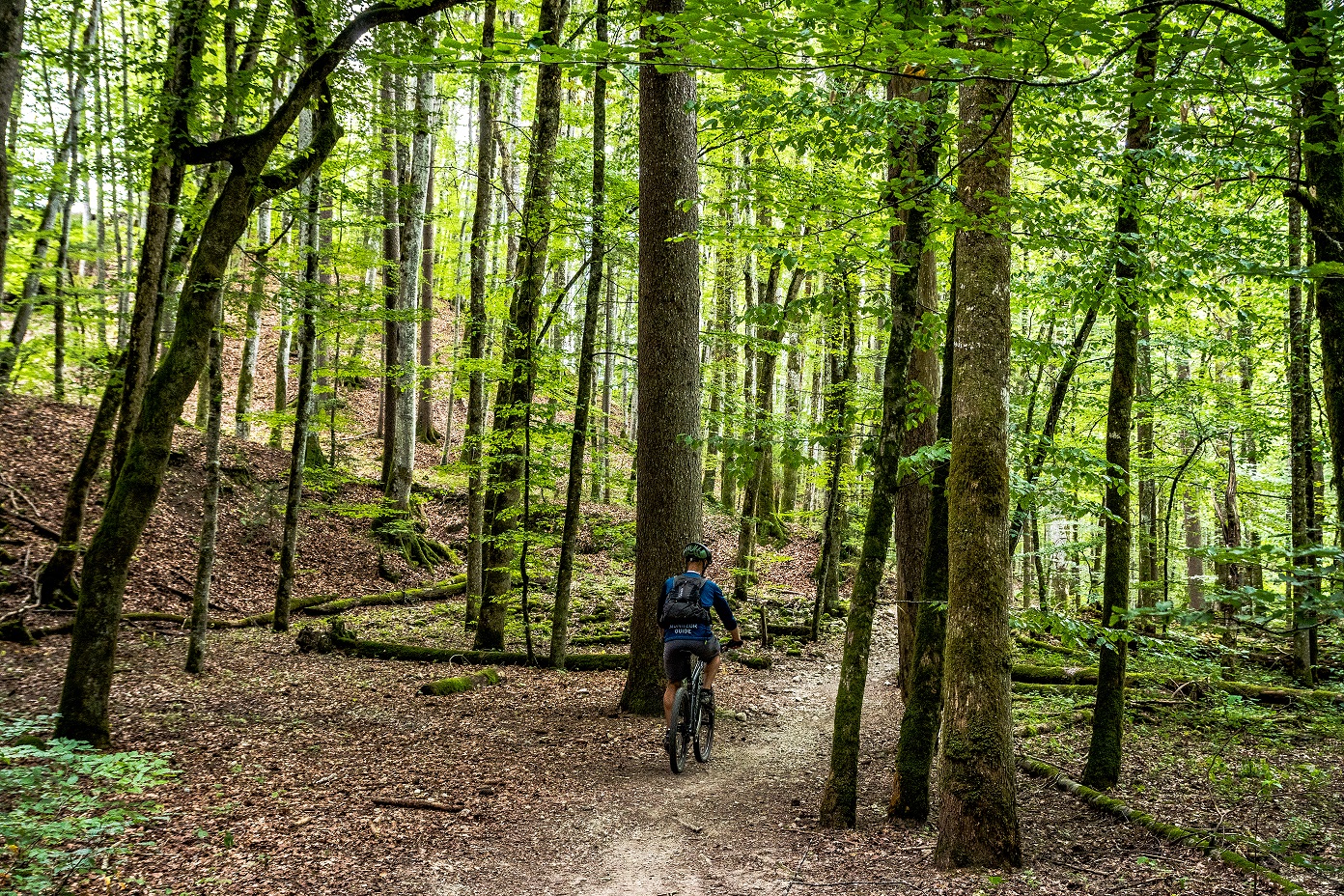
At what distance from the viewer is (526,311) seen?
31.3 feet

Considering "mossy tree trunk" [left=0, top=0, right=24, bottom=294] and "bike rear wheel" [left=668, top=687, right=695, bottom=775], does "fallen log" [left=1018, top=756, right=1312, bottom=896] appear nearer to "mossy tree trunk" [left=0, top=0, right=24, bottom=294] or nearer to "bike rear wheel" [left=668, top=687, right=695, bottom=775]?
"bike rear wheel" [left=668, top=687, right=695, bottom=775]

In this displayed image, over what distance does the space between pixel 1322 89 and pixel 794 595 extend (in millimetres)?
14196

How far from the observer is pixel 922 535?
8.91 m

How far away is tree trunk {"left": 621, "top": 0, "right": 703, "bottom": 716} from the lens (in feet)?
26.2

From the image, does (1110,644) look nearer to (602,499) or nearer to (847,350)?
(847,350)

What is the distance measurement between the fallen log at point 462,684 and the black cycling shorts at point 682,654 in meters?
3.37

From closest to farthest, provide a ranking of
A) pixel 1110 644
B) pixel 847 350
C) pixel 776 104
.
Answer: pixel 776 104 < pixel 1110 644 < pixel 847 350

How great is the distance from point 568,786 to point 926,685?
10.5 feet

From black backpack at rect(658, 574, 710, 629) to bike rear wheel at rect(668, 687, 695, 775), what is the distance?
629mm

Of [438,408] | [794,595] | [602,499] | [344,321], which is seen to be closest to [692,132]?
[344,321]

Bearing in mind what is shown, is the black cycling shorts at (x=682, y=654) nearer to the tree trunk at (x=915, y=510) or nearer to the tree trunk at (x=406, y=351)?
the tree trunk at (x=915, y=510)

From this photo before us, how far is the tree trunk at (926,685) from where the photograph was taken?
221 inches

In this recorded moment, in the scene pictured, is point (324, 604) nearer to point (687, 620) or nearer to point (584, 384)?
point (584, 384)

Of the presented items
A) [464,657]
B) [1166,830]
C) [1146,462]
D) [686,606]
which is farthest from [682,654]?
[1146,462]
